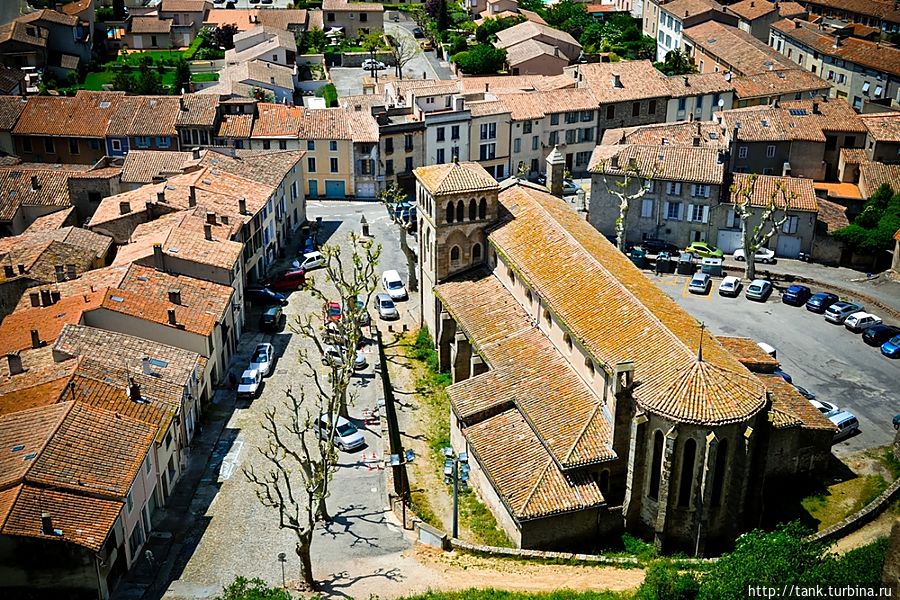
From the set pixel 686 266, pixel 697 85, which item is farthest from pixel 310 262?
pixel 697 85

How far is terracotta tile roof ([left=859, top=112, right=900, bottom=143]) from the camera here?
104250 millimetres

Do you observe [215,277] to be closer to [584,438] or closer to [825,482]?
[584,438]

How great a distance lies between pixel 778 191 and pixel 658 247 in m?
11.9

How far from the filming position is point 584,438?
5644 centimetres

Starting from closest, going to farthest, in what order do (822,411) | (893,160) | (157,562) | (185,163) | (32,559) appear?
(32,559), (157,562), (822,411), (185,163), (893,160)

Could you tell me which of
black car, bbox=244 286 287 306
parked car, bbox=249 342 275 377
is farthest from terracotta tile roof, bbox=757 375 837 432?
black car, bbox=244 286 287 306

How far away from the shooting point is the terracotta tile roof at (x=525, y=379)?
56594mm

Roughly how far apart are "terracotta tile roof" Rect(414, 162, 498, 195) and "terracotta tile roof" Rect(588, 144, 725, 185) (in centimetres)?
2399

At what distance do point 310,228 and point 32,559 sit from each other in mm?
55283

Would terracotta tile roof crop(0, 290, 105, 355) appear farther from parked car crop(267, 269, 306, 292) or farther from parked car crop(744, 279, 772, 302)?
parked car crop(744, 279, 772, 302)

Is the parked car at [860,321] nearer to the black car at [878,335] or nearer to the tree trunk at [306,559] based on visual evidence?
the black car at [878,335]

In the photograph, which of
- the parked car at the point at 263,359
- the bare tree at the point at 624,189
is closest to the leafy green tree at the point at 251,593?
the parked car at the point at 263,359

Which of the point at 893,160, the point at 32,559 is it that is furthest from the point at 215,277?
the point at 893,160

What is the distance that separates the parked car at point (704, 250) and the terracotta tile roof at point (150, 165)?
48.5 meters
